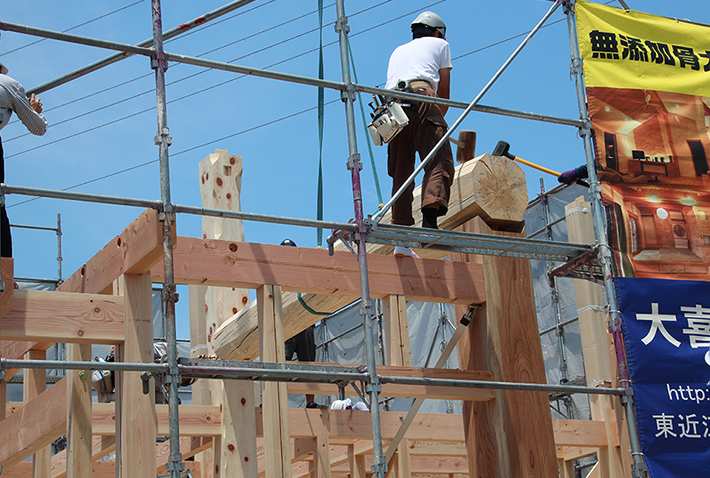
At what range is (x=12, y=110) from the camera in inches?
208

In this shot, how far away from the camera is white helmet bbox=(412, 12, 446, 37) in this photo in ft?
21.4

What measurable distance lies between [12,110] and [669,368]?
4.33 m

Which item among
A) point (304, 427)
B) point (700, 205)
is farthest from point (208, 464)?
point (700, 205)

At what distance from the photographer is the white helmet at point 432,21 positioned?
6508 mm

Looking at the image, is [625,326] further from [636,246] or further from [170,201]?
[170,201]

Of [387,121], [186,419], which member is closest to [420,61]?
[387,121]

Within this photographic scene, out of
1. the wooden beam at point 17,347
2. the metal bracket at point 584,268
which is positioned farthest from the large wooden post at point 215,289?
the metal bracket at point 584,268

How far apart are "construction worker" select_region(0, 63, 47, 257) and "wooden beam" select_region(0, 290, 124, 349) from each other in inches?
15.2

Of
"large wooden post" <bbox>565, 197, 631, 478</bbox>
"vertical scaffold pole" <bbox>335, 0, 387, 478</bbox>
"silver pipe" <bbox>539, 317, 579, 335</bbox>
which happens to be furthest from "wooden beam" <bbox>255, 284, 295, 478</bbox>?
"silver pipe" <bbox>539, 317, 579, 335</bbox>

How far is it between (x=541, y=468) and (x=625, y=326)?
1034 mm

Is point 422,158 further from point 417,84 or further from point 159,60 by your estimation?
point 159,60

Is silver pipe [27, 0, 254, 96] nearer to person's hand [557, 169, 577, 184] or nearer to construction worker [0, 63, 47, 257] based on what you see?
construction worker [0, 63, 47, 257]

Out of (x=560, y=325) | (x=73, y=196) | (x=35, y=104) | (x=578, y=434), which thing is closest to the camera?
(x=73, y=196)

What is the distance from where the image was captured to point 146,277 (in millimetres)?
5078
